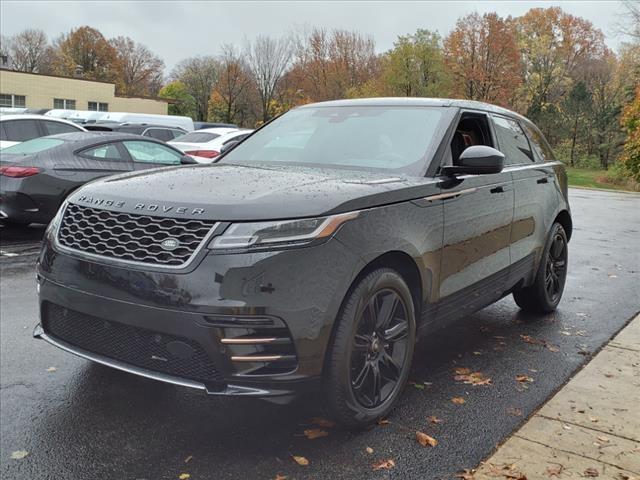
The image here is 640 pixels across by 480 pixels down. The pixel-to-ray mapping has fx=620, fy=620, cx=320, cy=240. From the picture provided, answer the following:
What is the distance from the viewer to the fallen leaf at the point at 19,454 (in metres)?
2.99

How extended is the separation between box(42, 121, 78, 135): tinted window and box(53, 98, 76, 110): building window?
142 feet

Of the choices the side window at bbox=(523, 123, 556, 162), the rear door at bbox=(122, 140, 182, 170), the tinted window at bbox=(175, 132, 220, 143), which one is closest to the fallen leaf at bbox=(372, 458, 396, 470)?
the side window at bbox=(523, 123, 556, 162)

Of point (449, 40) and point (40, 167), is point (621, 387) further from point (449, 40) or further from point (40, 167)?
point (449, 40)

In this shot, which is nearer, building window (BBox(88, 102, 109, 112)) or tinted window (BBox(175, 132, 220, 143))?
tinted window (BBox(175, 132, 220, 143))

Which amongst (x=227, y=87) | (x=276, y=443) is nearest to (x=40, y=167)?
(x=276, y=443)

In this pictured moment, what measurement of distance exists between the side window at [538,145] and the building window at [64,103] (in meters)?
51.2

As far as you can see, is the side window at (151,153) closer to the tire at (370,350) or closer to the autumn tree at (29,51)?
the tire at (370,350)

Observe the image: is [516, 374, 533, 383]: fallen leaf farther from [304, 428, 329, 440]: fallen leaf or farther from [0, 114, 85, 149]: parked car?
[0, 114, 85, 149]: parked car

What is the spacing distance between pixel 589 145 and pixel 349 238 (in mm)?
48691

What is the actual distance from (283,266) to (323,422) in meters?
1.10

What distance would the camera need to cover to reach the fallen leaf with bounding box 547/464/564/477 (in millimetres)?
2902

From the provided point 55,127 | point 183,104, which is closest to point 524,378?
point 55,127

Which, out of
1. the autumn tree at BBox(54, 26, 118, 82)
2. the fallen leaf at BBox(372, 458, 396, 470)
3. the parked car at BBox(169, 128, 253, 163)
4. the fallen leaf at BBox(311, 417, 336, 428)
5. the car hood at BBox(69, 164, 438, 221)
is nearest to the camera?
the car hood at BBox(69, 164, 438, 221)

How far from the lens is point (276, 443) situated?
3.14m
